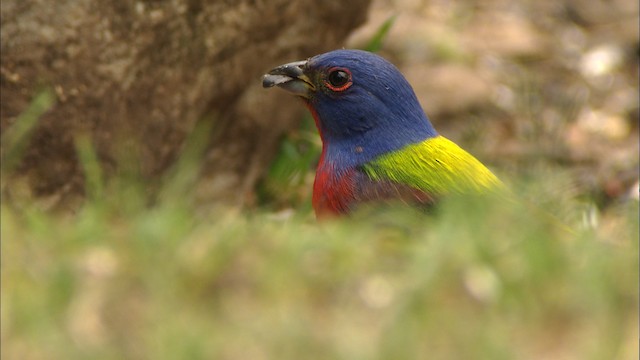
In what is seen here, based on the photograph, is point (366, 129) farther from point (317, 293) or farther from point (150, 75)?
point (317, 293)

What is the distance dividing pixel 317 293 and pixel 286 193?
3.43 metres

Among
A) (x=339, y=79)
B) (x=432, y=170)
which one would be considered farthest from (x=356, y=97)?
(x=432, y=170)

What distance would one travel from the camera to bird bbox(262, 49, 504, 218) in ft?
13.8

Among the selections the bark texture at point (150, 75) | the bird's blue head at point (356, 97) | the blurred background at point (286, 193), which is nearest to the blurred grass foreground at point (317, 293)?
the blurred background at point (286, 193)

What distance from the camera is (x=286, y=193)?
5711mm

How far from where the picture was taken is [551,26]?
9891 mm

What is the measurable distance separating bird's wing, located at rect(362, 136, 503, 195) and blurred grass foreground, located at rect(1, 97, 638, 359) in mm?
1494

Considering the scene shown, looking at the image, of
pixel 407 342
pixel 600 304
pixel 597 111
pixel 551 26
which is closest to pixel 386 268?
pixel 407 342

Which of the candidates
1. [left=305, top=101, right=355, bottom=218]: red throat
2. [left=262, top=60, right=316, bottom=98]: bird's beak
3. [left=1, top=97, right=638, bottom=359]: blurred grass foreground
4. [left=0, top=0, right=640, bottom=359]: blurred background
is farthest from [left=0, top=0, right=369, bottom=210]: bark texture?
[left=1, top=97, right=638, bottom=359]: blurred grass foreground

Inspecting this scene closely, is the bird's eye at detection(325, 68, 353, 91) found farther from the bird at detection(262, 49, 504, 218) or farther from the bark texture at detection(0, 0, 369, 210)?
the bark texture at detection(0, 0, 369, 210)

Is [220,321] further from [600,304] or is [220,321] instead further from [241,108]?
[241,108]

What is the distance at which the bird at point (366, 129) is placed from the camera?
421 centimetres

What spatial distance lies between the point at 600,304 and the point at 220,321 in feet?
2.58

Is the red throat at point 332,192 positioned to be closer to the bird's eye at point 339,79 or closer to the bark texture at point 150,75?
the bird's eye at point 339,79
